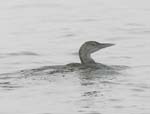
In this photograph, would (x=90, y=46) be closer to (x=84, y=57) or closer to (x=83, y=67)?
(x=84, y=57)

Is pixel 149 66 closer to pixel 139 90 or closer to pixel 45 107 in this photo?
pixel 139 90

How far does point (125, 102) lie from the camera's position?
51.4ft

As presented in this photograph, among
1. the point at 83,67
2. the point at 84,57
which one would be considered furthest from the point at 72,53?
the point at 83,67

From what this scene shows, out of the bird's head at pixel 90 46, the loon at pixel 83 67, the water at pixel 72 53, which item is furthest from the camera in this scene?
the bird's head at pixel 90 46

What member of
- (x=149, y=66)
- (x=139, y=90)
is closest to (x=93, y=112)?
(x=139, y=90)

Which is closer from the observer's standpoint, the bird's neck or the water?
the water

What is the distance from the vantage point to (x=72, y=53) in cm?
2295

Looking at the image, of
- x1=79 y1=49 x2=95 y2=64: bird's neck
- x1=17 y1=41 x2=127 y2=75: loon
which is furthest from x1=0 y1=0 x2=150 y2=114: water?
x1=79 y1=49 x2=95 y2=64: bird's neck

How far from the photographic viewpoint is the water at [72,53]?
15.7 meters

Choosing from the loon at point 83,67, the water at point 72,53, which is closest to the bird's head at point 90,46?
the loon at point 83,67

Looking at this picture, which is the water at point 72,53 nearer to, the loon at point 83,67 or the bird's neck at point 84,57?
the loon at point 83,67

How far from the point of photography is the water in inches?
618

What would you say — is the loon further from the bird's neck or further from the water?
the water

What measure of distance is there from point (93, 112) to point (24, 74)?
11.4ft
